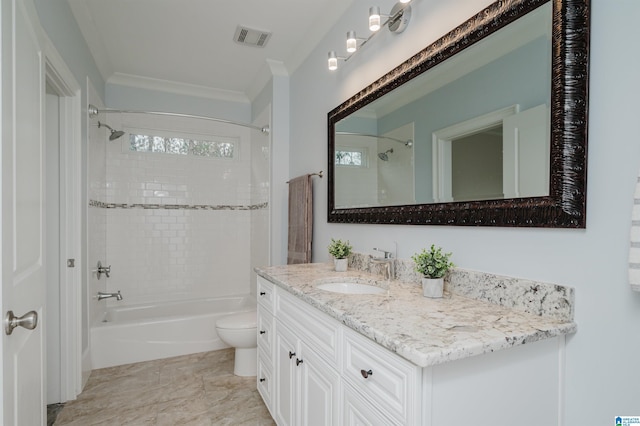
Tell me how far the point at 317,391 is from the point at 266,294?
29.3 inches

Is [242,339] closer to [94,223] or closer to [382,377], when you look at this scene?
[94,223]

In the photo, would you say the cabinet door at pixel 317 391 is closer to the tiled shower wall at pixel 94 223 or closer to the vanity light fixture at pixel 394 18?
the vanity light fixture at pixel 394 18

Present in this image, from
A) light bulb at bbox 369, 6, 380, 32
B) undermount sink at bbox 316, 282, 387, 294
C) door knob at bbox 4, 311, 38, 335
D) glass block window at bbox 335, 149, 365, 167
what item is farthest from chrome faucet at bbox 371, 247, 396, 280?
door knob at bbox 4, 311, 38, 335

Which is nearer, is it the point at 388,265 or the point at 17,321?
the point at 17,321

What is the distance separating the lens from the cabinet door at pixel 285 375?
5.10 ft

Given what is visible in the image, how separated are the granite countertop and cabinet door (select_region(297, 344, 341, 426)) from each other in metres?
0.23

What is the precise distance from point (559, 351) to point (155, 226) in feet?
12.0

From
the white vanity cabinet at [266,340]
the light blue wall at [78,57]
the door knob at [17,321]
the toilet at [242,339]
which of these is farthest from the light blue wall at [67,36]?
the toilet at [242,339]

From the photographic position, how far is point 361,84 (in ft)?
6.77

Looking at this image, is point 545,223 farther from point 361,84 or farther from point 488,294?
point 361,84

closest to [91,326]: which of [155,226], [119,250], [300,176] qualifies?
[119,250]

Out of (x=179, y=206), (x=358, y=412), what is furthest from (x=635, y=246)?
(x=179, y=206)

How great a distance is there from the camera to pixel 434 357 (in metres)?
0.79

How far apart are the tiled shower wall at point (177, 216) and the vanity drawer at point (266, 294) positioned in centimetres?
155
